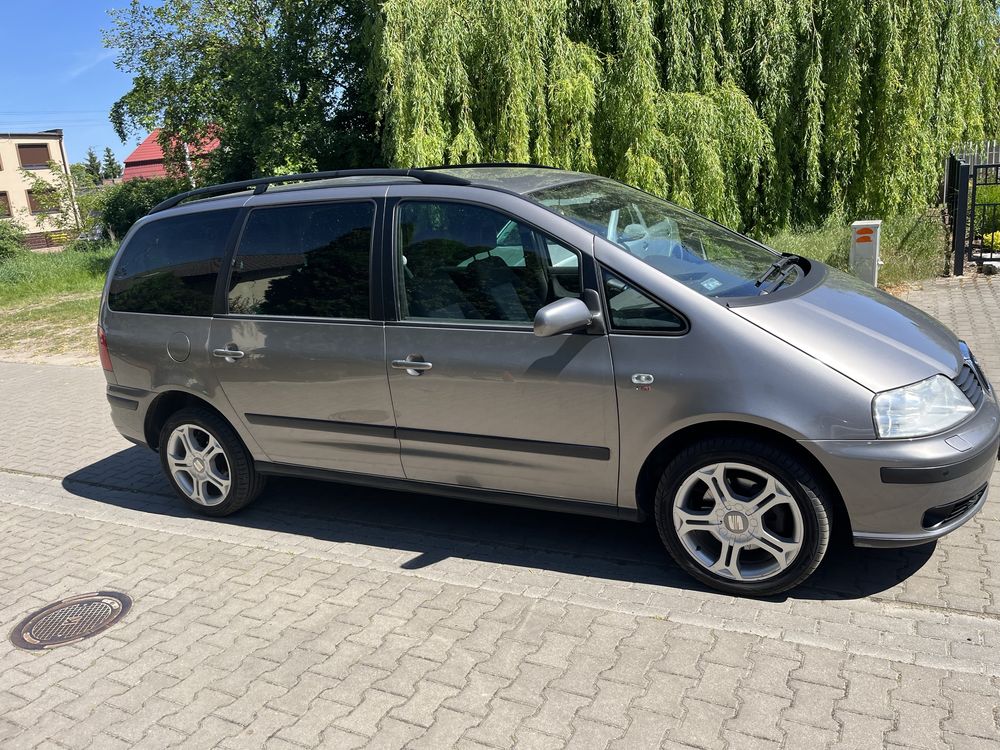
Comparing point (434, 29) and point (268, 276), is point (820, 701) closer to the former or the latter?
point (268, 276)

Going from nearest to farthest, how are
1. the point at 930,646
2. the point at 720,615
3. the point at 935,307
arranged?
the point at 930,646 < the point at 720,615 < the point at 935,307

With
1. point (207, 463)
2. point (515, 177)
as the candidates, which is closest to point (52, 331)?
point (207, 463)

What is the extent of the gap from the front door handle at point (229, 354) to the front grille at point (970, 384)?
3485 mm

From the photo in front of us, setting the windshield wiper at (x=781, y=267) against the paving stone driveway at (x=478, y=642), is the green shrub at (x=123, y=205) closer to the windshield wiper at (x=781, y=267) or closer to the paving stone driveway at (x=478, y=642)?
the paving stone driveway at (x=478, y=642)

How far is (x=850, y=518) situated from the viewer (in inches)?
133

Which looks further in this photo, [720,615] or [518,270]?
[518,270]

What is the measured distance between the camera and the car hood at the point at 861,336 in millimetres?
3326

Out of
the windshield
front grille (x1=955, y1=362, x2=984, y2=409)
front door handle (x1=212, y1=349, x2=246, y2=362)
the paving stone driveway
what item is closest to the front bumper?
front grille (x1=955, y1=362, x2=984, y2=409)

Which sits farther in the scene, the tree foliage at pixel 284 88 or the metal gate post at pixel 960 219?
the tree foliage at pixel 284 88

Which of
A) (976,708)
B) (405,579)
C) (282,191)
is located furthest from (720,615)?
(282,191)

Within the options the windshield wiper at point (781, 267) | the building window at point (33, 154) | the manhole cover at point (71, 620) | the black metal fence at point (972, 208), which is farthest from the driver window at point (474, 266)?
the building window at point (33, 154)

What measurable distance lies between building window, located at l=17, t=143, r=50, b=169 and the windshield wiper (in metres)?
56.2

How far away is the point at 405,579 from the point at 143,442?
2.18 m

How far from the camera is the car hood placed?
3326 mm
